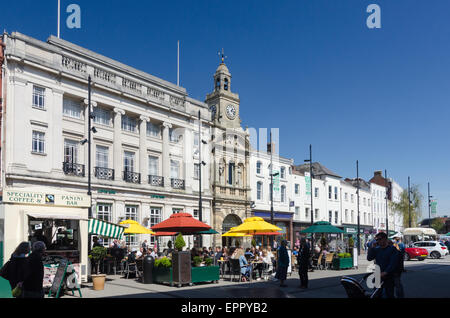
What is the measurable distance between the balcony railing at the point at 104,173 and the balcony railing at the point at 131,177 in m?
1.21

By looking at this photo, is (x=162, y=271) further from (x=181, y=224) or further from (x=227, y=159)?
(x=227, y=159)

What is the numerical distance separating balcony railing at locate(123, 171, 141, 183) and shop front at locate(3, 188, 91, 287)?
1330cm

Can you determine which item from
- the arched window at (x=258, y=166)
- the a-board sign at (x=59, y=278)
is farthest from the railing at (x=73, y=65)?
the arched window at (x=258, y=166)

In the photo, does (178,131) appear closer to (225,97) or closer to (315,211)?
(225,97)

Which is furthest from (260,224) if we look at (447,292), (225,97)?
(225,97)

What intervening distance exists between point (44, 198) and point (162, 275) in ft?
17.5

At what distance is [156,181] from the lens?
110 feet

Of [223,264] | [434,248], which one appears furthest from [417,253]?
[223,264]

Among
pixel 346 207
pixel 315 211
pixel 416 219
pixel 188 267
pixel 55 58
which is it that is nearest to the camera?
pixel 188 267

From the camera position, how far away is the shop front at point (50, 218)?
14141mm

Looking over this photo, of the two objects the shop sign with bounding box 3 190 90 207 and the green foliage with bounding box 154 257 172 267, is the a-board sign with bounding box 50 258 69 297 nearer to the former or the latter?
the shop sign with bounding box 3 190 90 207

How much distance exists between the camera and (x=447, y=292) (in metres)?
14.6
